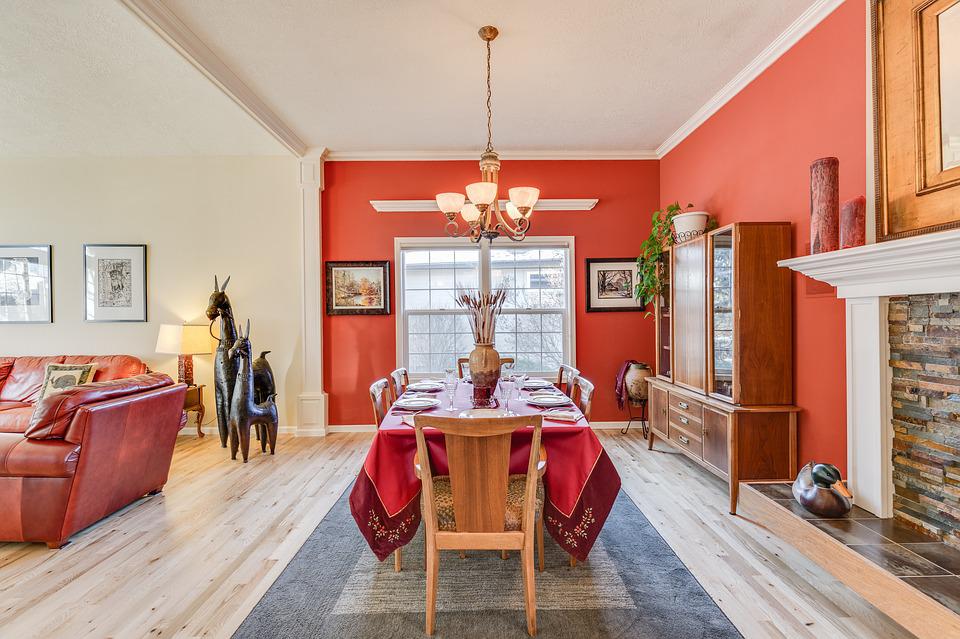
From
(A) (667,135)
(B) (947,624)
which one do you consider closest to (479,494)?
(B) (947,624)

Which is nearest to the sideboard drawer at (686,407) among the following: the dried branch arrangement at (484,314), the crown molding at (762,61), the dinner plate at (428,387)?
the dried branch arrangement at (484,314)

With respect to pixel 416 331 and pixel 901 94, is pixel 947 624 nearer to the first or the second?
pixel 901 94

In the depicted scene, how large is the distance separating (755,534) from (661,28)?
3.10 metres

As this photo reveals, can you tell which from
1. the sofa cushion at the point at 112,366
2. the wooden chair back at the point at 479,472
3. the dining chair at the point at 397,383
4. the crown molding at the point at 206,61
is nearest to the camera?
the wooden chair back at the point at 479,472

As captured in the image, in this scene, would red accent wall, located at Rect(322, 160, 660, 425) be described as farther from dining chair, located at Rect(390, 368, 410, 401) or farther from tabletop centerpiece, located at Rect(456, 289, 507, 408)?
tabletop centerpiece, located at Rect(456, 289, 507, 408)

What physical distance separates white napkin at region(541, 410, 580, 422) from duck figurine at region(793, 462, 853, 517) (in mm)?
1161

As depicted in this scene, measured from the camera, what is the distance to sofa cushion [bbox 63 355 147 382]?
12.9ft

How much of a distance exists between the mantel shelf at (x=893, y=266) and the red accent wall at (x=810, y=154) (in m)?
0.42

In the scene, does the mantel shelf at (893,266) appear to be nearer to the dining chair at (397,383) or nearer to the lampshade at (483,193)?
the lampshade at (483,193)

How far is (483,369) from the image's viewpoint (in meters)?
2.40

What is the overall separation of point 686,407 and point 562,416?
174 centimetres

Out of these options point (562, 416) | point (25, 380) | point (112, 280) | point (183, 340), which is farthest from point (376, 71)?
point (25, 380)

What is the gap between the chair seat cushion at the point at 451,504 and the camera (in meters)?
1.78

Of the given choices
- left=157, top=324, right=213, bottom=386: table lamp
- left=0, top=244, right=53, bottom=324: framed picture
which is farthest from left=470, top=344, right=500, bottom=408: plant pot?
left=0, top=244, right=53, bottom=324: framed picture
